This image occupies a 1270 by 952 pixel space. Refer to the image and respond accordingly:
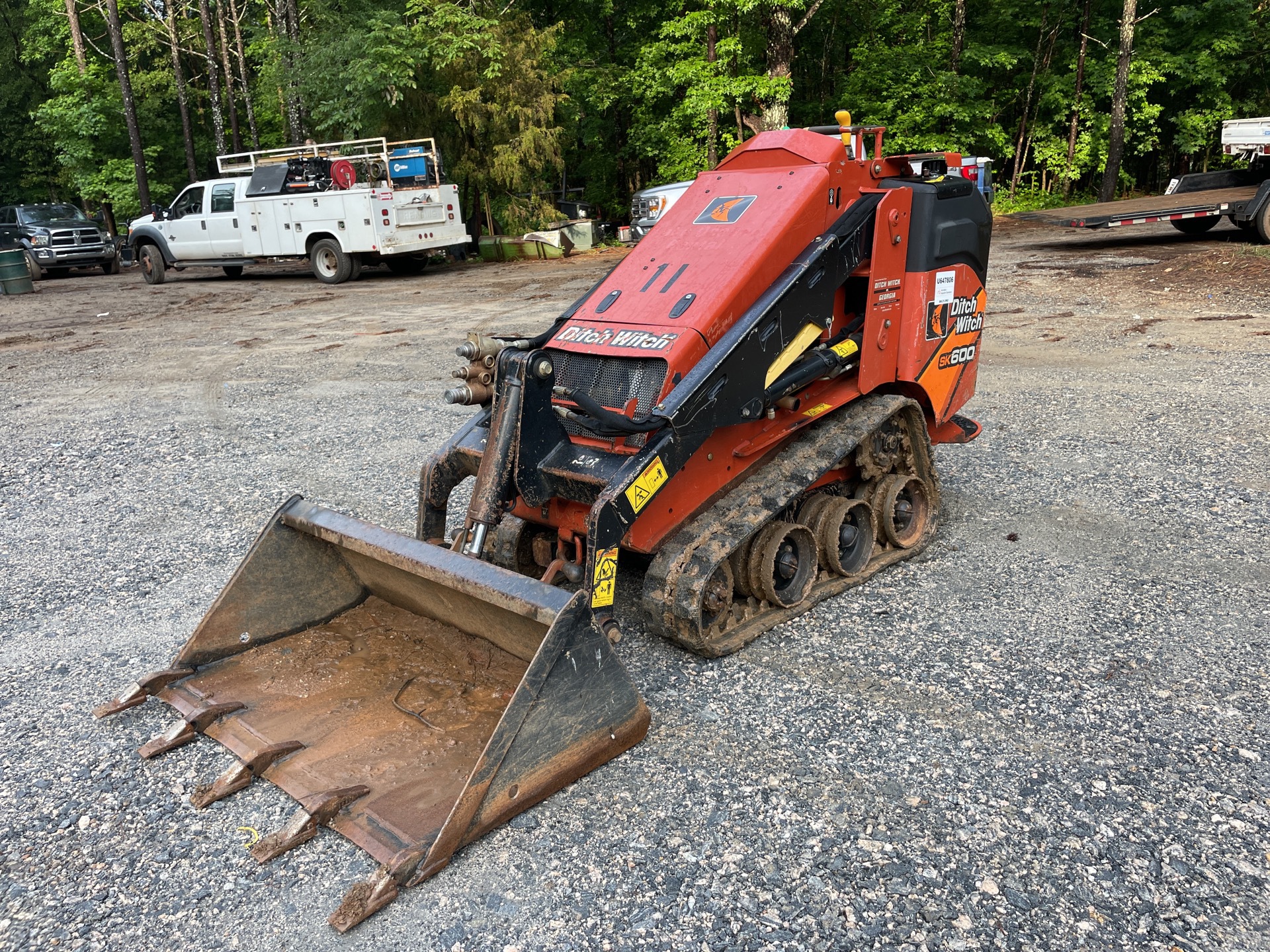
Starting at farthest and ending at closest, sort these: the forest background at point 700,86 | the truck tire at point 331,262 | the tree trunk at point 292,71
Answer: the tree trunk at point 292,71 < the forest background at point 700,86 < the truck tire at point 331,262

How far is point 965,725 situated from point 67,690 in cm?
364

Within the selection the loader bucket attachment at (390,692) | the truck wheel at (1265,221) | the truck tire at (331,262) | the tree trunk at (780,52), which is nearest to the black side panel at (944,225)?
the loader bucket attachment at (390,692)

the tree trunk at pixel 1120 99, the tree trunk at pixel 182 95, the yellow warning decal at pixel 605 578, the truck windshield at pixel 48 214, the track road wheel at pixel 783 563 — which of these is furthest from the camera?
the tree trunk at pixel 182 95

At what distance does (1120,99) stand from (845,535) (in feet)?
67.4

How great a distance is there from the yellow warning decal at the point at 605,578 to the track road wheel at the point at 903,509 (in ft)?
5.72

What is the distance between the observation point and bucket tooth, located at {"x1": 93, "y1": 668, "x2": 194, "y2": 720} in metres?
3.83

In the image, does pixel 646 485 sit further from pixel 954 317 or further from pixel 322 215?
pixel 322 215

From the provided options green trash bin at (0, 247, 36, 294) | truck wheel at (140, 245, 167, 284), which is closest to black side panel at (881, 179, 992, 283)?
truck wheel at (140, 245, 167, 284)

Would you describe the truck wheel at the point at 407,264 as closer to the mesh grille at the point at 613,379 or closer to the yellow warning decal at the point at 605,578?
the mesh grille at the point at 613,379

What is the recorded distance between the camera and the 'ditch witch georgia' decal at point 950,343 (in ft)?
16.8

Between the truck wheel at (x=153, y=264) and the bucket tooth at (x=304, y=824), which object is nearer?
the bucket tooth at (x=304, y=824)

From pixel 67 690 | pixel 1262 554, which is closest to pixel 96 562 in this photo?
pixel 67 690

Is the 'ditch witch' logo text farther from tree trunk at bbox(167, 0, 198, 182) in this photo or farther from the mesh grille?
tree trunk at bbox(167, 0, 198, 182)

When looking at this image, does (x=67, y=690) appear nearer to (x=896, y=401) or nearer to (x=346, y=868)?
(x=346, y=868)
